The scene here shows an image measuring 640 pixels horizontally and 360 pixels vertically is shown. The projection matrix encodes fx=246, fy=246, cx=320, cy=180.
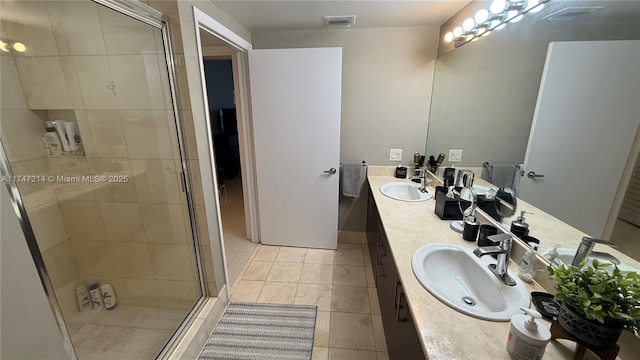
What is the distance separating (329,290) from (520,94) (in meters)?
1.90

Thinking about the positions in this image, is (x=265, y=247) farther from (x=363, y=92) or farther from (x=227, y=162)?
(x=227, y=162)

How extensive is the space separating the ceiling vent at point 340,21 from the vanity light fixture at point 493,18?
81 centimetres

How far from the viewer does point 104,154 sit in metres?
1.61

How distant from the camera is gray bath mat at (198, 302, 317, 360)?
1600mm

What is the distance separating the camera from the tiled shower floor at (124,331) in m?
1.47

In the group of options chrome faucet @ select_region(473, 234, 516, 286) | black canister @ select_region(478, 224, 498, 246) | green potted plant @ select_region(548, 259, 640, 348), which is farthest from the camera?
black canister @ select_region(478, 224, 498, 246)

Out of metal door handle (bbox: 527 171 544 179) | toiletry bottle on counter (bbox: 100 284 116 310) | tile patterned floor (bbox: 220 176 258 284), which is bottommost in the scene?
tile patterned floor (bbox: 220 176 258 284)

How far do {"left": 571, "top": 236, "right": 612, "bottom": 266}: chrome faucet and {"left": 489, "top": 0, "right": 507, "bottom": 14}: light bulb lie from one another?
1291 mm

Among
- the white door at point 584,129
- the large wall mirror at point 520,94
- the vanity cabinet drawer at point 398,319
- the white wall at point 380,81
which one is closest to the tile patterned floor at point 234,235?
the vanity cabinet drawer at point 398,319

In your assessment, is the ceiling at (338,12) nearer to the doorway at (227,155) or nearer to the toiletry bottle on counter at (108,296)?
the doorway at (227,155)

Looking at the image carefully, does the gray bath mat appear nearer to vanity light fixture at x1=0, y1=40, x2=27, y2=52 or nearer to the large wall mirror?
the large wall mirror

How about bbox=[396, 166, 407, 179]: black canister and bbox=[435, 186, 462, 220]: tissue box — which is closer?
bbox=[435, 186, 462, 220]: tissue box

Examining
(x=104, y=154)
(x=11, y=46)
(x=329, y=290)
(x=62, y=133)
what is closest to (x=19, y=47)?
(x=11, y=46)

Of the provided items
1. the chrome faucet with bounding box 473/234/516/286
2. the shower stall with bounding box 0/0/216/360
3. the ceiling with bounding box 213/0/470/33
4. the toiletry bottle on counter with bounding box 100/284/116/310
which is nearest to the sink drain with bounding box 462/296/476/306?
the chrome faucet with bounding box 473/234/516/286
